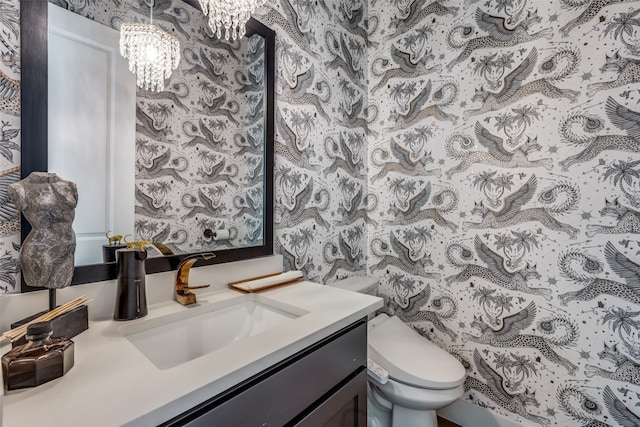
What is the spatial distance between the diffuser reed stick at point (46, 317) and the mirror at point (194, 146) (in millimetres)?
88

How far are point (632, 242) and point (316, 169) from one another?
4.60 feet

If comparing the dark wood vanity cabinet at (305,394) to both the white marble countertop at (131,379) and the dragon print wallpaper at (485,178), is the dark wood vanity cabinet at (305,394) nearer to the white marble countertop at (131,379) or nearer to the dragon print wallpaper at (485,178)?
the white marble countertop at (131,379)

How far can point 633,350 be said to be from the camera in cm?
119

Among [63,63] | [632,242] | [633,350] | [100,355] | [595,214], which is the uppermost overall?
[63,63]

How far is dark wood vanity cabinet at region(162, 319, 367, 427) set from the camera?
571 mm

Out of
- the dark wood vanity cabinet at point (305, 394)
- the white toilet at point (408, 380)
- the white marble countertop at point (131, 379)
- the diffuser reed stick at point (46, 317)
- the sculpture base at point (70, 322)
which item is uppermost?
the diffuser reed stick at point (46, 317)

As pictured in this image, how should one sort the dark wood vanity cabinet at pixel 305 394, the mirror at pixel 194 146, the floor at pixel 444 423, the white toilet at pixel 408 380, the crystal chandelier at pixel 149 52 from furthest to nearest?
the floor at pixel 444 423 → the white toilet at pixel 408 380 → the crystal chandelier at pixel 149 52 → the mirror at pixel 194 146 → the dark wood vanity cabinet at pixel 305 394

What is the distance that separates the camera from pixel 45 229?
0.68 metres

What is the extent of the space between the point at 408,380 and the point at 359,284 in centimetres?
58

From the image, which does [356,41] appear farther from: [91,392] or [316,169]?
[91,392]

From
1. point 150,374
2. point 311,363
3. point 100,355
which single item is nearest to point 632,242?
point 311,363

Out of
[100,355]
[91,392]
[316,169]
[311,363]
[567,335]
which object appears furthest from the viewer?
[316,169]

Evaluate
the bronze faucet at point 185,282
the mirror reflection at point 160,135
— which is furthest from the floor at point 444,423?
the bronze faucet at point 185,282

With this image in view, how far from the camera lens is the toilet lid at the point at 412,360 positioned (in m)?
1.21
